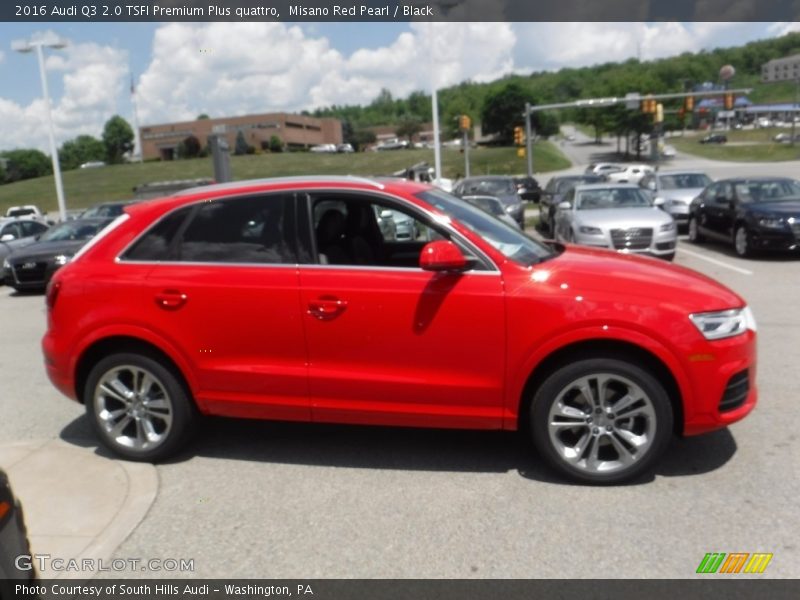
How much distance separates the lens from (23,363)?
8.47 metres

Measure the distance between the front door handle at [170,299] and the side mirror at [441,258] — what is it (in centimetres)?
158

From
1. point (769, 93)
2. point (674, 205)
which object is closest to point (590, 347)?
point (674, 205)

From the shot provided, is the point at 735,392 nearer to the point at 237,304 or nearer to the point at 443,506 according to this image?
the point at 443,506

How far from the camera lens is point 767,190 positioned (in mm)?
15359

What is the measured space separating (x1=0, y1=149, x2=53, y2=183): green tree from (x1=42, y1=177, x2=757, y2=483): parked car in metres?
123

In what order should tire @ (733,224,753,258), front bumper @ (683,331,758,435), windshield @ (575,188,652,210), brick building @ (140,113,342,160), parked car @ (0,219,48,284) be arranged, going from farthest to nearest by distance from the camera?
brick building @ (140,113,342,160) → parked car @ (0,219,48,284) → windshield @ (575,188,652,210) → tire @ (733,224,753,258) → front bumper @ (683,331,758,435)

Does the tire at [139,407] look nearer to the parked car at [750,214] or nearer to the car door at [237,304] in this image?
the car door at [237,304]

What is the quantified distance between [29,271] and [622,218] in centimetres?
1120

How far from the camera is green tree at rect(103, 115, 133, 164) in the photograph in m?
137

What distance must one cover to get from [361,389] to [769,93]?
177 meters

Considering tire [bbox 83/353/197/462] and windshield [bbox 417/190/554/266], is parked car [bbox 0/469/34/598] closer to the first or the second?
tire [bbox 83/353/197/462]

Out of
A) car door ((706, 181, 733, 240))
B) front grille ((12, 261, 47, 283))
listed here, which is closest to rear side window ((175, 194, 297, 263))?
Result: front grille ((12, 261, 47, 283))
